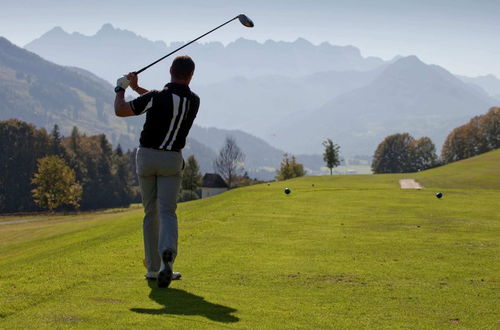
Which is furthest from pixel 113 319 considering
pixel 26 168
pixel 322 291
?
pixel 26 168

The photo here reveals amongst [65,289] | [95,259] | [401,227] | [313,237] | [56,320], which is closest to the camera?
[56,320]

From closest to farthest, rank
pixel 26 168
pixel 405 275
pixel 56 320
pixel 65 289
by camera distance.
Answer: pixel 56 320, pixel 65 289, pixel 405 275, pixel 26 168

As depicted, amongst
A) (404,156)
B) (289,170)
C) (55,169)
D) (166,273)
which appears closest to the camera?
(166,273)

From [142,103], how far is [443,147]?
454 ft

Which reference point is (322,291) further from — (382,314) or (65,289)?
(65,289)

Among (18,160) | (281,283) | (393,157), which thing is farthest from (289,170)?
(281,283)

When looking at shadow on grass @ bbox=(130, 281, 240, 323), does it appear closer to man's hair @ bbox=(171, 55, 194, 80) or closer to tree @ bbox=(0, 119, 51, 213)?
man's hair @ bbox=(171, 55, 194, 80)

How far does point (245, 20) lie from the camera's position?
535 inches

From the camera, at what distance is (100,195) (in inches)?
5802

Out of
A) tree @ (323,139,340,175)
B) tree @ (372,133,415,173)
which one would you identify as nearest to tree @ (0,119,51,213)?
tree @ (323,139,340,175)

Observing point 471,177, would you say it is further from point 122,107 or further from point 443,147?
point 443,147

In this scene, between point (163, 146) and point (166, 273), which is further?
point (163, 146)

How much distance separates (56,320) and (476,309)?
573 cm

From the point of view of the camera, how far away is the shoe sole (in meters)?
8.76
